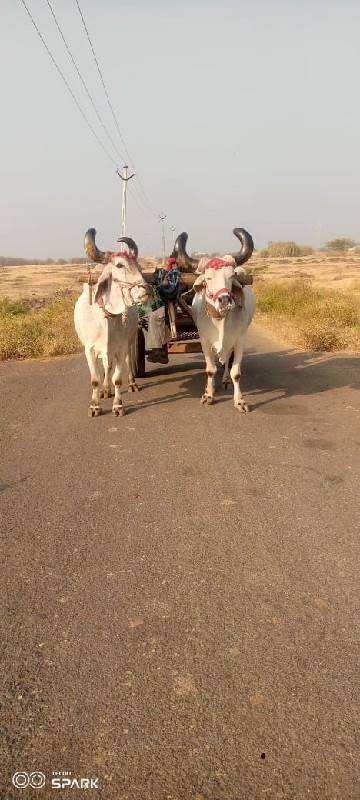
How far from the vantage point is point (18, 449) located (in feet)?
21.5

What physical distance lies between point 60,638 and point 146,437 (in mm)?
3776

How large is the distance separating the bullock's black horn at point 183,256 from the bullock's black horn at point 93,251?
150cm

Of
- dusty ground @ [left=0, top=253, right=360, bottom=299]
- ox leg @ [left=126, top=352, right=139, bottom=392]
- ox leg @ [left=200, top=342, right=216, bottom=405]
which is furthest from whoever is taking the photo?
dusty ground @ [left=0, top=253, right=360, bottom=299]

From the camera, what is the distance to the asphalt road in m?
2.52

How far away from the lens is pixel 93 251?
306 inches

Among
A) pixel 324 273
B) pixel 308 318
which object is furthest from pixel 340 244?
pixel 308 318

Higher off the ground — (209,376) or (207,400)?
(209,376)

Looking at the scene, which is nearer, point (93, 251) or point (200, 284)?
point (93, 251)

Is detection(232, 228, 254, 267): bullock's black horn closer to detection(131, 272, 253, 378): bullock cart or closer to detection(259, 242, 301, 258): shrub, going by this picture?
detection(131, 272, 253, 378): bullock cart

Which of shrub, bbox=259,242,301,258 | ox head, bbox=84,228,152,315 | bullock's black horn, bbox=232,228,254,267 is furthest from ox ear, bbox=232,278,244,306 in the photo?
shrub, bbox=259,242,301,258

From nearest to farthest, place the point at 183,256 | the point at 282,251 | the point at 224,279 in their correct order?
the point at 224,279
the point at 183,256
the point at 282,251

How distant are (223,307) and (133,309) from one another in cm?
143

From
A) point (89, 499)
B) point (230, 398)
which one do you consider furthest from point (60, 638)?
point (230, 398)

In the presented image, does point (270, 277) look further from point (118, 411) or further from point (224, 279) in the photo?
point (118, 411)
